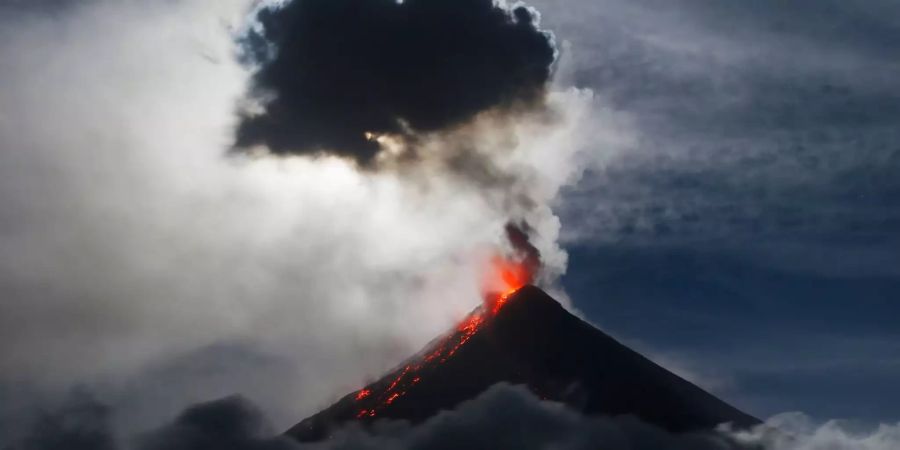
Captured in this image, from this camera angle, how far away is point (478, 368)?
188 metres

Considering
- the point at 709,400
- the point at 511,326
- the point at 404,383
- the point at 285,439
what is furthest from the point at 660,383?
the point at 285,439

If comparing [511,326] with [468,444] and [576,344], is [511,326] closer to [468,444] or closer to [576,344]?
[576,344]

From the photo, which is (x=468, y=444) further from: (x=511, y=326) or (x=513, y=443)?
(x=511, y=326)

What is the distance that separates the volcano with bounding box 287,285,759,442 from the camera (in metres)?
181

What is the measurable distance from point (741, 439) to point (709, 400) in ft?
A: 33.2

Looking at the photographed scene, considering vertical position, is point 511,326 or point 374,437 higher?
point 511,326

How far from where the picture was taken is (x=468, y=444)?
6905 inches

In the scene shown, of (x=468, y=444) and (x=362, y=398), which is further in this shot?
(x=362, y=398)

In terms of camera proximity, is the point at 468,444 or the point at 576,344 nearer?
the point at 468,444

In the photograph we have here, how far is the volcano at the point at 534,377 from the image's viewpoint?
593ft

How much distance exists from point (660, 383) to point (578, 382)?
12.2 meters

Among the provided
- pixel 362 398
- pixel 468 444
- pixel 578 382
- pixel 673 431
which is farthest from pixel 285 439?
pixel 673 431

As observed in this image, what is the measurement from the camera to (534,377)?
187m

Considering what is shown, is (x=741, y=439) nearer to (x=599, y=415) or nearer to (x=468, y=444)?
(x=599, y=415)
